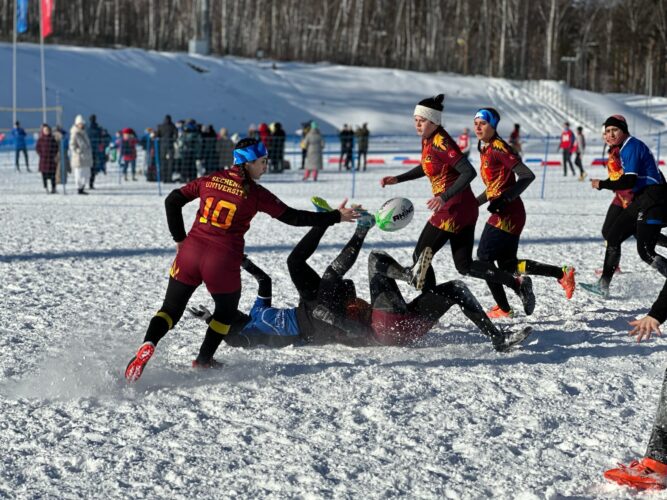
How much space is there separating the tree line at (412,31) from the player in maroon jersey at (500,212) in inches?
1776

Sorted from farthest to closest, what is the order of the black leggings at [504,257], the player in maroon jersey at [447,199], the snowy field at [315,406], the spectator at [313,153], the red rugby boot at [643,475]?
the spectator at [313,153] < the black leggings at [504,257] < the player in maroon jersey at [447,199] < the snowy field at [315,406] < the red rugby boot at [643,475]

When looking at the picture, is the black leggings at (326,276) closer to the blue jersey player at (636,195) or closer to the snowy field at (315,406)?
the snowy field at (315,406)

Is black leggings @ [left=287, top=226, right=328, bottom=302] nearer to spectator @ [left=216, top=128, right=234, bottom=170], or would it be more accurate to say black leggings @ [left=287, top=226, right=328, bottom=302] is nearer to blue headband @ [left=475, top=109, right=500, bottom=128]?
blue headband @ [left=475, top=109, right=500, bottom=128]

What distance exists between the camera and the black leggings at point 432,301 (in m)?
5.63

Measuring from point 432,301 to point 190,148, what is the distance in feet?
53.1

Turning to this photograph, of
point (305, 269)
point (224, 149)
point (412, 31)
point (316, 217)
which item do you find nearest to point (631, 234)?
point (305, 269)

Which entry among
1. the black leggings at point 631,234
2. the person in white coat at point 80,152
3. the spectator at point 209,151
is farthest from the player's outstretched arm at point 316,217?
the spectator at point 209,151

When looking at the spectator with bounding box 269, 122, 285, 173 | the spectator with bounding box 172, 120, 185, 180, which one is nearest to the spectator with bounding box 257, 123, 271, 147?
the spectator with bounding box 269, 122, 285, 173

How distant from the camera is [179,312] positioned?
5.09 meters

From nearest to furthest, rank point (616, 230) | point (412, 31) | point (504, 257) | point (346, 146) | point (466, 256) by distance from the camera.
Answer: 1. point (466, 256)
2. point (504, 257)
3. point (616, 230)
4. point (346, 146)
5. point (412, 31)

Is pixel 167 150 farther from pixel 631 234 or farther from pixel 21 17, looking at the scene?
pixel 631 234

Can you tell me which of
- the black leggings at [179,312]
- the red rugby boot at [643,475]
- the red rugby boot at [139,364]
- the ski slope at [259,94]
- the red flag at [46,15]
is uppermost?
the red flag at [46,15]

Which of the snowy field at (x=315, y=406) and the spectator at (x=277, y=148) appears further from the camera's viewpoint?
the spectator at (x=277, y=148)

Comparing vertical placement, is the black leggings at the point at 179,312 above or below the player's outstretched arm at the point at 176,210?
below
